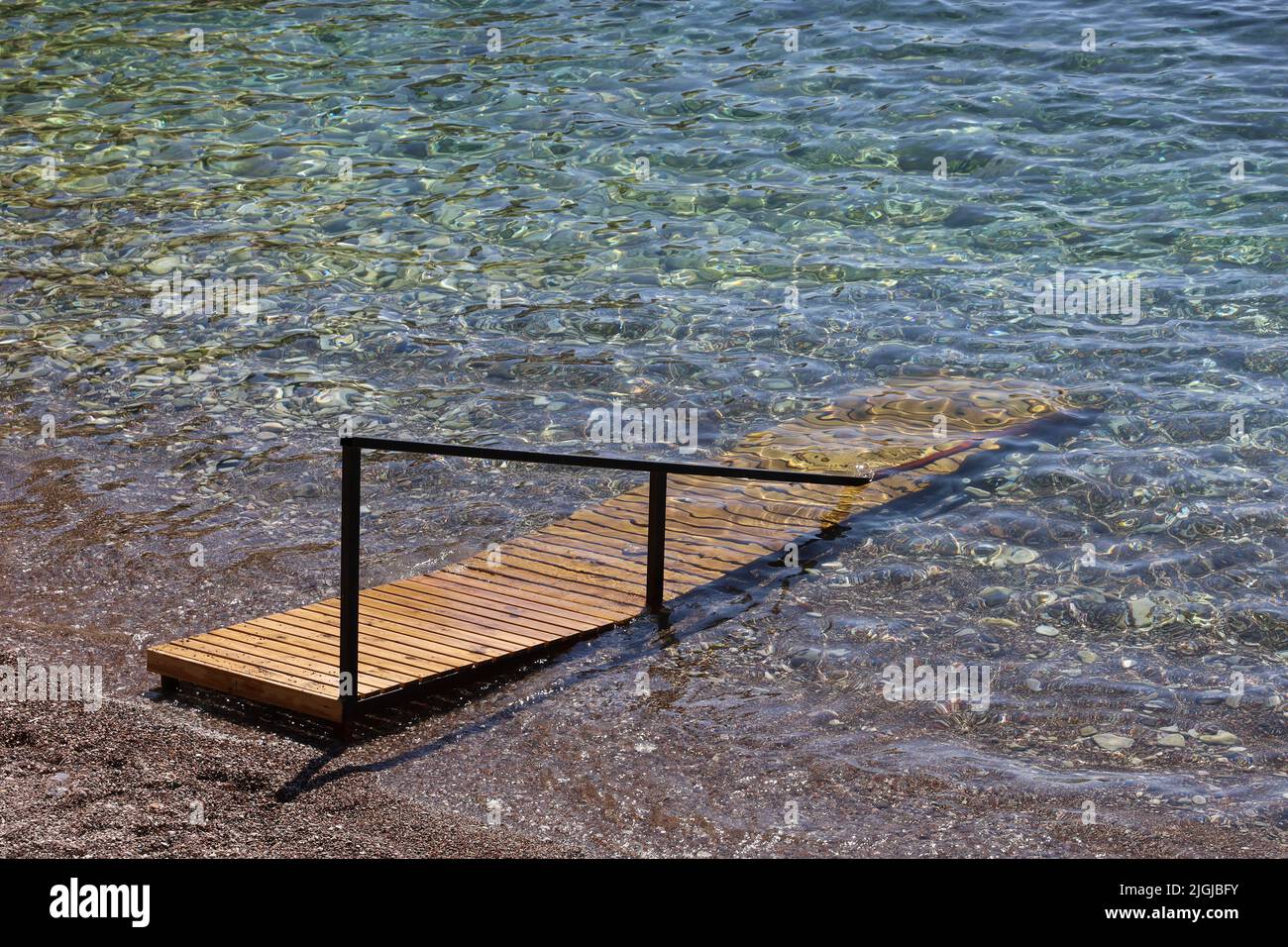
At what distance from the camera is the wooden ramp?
6410 millimetres

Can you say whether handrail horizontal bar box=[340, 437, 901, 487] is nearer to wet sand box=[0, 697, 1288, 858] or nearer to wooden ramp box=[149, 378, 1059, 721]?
wooden ramp box=[149, 378, 1059, 721]

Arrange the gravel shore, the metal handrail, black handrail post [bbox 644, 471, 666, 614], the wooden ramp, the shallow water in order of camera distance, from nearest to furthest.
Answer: the gravel shore < the metal handrail < the wooden ramp < the shallow water < black handrail post [bbox 644, 471, 666, 614]

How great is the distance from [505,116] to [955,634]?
12289 mm

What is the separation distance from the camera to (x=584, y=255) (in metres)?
13.9

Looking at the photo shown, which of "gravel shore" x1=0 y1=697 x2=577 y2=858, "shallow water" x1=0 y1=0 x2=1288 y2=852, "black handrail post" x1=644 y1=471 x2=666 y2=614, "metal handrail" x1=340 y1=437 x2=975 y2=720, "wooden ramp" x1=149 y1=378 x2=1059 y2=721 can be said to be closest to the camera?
"gravel shore" x1=0 y1=697 x2=577 y2=858

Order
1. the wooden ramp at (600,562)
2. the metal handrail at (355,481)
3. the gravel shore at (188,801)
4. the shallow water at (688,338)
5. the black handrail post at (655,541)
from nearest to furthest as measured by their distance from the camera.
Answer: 1. the gravel shore at (188,801)
2. the metal handrail at (355,481)
3. the wooden ramp at (600,562)
4. the shallow water at (688,338)
5. the black handrail post at (655,541)

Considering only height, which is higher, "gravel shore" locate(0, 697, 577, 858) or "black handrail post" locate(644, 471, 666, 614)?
"black handrail post" locate(644, 471, 666, 614)

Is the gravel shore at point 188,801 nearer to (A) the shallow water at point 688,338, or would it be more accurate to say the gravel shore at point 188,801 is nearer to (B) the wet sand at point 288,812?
(B) the wet sand at point 288,812

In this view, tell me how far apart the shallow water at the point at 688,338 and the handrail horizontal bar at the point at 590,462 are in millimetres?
905

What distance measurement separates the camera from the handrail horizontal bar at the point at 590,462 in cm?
575

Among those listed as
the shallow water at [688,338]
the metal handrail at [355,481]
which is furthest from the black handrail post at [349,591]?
the shallow water at [688,338]

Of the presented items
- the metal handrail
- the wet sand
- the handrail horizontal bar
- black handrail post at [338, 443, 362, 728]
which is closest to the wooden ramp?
black handrail post at [338, 443, 362, 728]

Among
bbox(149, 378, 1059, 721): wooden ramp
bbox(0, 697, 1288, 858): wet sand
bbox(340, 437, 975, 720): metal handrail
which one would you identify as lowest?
bbox(0, 697, 1288, 858): wet sand

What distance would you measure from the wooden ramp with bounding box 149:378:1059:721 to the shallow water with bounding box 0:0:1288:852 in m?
0.29
